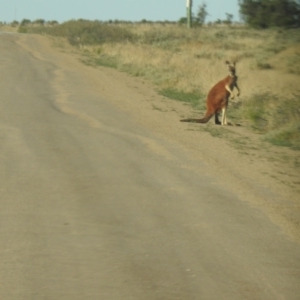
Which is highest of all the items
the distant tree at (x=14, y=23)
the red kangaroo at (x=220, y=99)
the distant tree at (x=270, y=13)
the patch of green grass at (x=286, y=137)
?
the distant tree at (x=270, y=13)

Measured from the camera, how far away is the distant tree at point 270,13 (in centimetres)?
1939

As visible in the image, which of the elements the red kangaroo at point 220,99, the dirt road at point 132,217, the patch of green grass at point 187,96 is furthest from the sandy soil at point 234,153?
the patch of green grass at point 187,96

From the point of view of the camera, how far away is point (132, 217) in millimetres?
7449

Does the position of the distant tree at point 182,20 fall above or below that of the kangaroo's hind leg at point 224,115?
below

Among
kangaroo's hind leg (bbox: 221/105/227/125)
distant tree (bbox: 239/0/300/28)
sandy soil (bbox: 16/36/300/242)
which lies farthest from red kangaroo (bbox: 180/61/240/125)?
distant tree (bbox: 239/0/300/28)

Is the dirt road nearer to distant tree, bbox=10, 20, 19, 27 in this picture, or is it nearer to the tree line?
the tree line

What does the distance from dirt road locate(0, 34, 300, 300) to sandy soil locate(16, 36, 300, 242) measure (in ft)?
0.15

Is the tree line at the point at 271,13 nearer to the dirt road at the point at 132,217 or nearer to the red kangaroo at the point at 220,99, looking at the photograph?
the red kangaroo at the point at 220,99

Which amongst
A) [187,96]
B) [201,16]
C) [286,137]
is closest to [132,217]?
[286,137]

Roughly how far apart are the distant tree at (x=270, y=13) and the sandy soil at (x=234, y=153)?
12.9ft

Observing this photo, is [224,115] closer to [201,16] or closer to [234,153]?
[234,153]

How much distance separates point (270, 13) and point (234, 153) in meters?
9.97

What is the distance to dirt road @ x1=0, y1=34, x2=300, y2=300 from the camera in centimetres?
580

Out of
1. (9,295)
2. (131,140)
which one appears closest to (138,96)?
(131,140)
